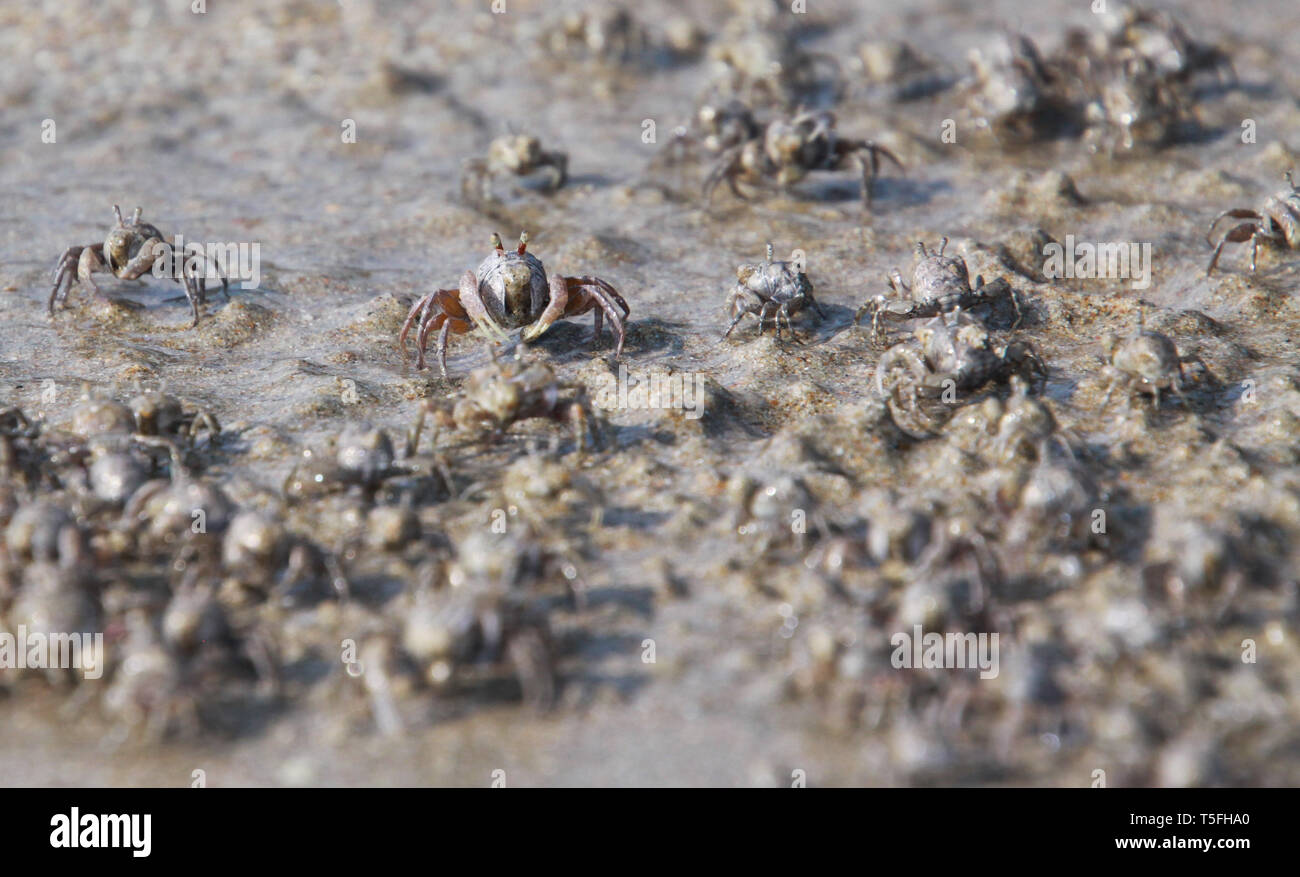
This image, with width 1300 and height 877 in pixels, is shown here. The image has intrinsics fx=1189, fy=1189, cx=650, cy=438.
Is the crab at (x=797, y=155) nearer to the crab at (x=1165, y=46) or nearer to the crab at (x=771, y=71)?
the crab at (x=771, y=71)

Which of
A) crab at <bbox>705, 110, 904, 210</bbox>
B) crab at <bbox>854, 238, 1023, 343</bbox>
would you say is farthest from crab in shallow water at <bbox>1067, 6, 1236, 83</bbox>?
crab at <bbox>854, 238, 1023, 343</bbox>

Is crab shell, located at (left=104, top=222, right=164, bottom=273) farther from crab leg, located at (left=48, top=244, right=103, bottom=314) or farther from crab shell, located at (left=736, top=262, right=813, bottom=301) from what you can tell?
crab shell, located at (left=736, top=262, right=813, bottom=301)

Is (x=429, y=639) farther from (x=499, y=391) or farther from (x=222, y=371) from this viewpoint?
(x=222, y=371)

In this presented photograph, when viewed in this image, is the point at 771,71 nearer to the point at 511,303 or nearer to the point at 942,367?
the point at 511,303

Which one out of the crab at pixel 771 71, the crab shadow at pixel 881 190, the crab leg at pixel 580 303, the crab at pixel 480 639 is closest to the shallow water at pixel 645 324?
the crab shadow at pixel 881 190

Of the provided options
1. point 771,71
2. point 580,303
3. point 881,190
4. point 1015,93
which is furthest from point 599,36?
point 580,303

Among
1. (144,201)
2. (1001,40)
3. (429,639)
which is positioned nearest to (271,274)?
(144,201)
